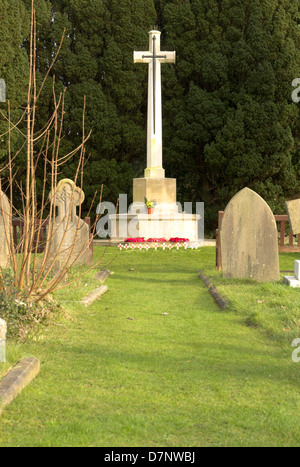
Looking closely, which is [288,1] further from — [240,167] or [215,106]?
[240,167]

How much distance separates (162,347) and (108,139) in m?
15.9

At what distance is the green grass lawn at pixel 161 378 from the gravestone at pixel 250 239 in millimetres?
1081

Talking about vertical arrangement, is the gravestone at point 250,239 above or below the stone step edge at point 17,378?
above

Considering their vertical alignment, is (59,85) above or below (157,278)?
Result: above

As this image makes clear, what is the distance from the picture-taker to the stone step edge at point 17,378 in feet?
13.1

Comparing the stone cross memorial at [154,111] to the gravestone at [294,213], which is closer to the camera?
the gravestone at [294,213]

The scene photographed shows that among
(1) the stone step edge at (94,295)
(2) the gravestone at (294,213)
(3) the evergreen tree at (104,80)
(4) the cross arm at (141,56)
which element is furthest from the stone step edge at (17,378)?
(3) the evergreen tree at (104,80)

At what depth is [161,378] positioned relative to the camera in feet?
15.4

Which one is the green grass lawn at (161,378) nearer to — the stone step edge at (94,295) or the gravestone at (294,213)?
the stone step edge at (94,295)

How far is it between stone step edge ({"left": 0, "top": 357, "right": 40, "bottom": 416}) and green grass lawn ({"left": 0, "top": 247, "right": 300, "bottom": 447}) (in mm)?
66

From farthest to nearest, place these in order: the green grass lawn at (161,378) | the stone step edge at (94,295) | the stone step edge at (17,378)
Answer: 1. the stone step edge at (94,295)
2. the stone step edge at (17,378)
3. the green grass lawn at (161,378)

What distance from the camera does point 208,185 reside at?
21.8 meters

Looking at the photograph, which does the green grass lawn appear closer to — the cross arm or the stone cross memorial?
the stone cross memorial
